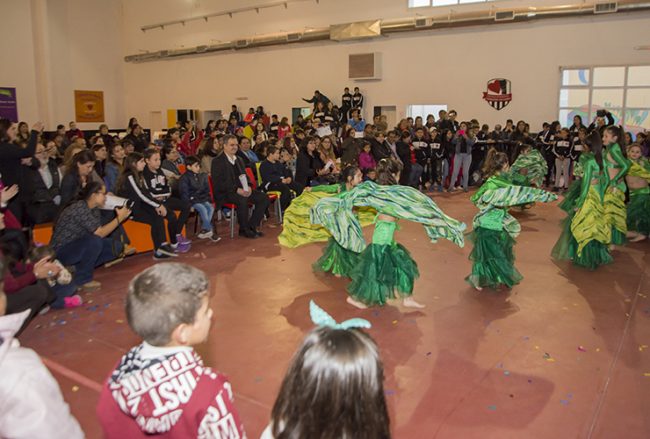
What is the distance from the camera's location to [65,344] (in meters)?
4.32

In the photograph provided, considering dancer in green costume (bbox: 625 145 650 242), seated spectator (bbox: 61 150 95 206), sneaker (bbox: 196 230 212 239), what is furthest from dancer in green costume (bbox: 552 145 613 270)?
seated spectator (bbox: 61 150 95 206)

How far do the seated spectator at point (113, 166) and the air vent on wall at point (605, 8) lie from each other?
1115cm

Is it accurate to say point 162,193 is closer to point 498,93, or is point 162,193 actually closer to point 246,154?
point 246,154

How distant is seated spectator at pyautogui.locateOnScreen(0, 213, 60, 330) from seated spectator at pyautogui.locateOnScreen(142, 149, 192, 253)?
226cm

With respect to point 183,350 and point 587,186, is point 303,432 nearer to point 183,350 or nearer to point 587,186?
point 183,350

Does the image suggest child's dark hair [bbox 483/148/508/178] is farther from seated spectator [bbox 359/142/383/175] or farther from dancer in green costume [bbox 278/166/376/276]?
seated spectator [bbox 359/142/383/175]

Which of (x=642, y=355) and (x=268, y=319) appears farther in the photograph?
(x=268, y=319)

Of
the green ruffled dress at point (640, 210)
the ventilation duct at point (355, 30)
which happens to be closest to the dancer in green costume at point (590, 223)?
the green ruffled dress at point (640, 210)

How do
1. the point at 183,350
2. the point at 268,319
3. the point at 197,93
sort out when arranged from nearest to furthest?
the point at 183,350 < the point at 268,319 < the point at 197,93

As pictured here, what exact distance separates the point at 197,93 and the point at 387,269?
18226mm

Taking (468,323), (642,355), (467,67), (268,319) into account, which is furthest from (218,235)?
(467,67)

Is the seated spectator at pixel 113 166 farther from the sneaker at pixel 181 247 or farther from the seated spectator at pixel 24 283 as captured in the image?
the seated spectator at pixel 24 283

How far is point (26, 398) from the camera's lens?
5.71ft

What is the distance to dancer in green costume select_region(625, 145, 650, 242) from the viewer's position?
24.9 feet
